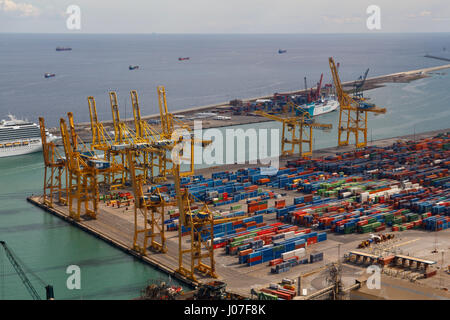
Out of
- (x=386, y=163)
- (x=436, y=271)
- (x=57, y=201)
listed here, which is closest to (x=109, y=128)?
(x=57, y=201)

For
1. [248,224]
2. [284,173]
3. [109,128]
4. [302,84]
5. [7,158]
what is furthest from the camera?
[302,84]

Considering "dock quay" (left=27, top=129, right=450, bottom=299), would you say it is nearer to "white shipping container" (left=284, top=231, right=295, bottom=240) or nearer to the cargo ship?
"white shipping container" (left=284, top=231, right=295, bottom=240)

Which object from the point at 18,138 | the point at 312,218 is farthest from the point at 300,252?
the point at 18,138

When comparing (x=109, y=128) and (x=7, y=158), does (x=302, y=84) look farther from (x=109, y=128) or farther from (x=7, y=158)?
(x=7, y=158)

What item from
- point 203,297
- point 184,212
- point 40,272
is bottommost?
point 40,272

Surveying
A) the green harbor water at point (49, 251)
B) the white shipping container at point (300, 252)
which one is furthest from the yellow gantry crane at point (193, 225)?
the white shipping container at point (300, 252)

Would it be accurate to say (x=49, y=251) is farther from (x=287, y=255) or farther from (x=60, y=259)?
(x=287, y=255)

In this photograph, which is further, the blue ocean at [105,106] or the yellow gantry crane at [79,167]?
the yellow gantry crane at [79,167]

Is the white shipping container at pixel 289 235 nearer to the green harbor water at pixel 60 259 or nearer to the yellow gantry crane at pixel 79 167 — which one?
the green harbor water at pixel 60 259
